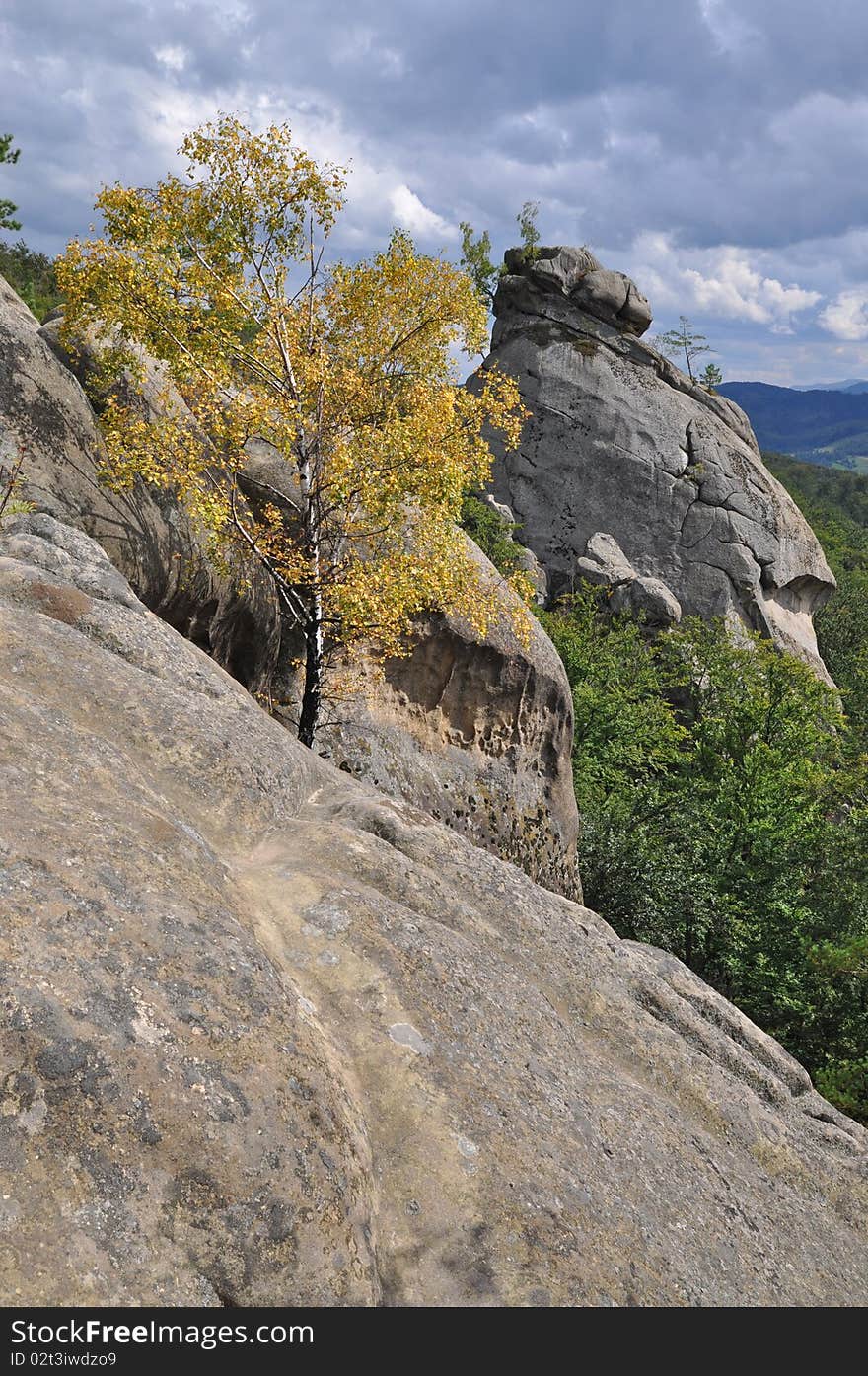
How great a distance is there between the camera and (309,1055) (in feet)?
20.5

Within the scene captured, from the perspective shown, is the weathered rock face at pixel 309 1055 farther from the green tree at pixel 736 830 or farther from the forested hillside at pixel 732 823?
the green tree at pixel 736 830

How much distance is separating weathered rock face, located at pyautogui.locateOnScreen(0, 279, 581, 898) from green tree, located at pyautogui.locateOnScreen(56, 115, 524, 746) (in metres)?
0.73

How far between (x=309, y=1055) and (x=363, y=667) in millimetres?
14019

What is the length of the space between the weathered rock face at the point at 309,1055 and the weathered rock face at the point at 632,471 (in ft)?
132

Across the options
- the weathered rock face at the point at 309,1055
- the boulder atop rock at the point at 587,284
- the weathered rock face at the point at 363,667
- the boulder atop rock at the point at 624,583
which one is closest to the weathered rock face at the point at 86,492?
the weathered rock face at the point at 363,667

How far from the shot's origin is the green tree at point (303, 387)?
15789mm

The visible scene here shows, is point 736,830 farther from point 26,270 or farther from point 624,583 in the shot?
point 26,270

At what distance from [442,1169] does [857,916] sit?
75.1 ft

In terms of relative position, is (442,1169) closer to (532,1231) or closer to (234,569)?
(532,1231)

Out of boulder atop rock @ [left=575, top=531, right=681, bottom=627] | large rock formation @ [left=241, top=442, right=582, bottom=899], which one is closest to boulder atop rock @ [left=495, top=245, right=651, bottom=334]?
boulder atop rock @ [left=575, top=531, right=681, bottom=627]

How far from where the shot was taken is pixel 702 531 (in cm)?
4919

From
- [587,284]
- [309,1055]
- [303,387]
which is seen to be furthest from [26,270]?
[309,1055]
